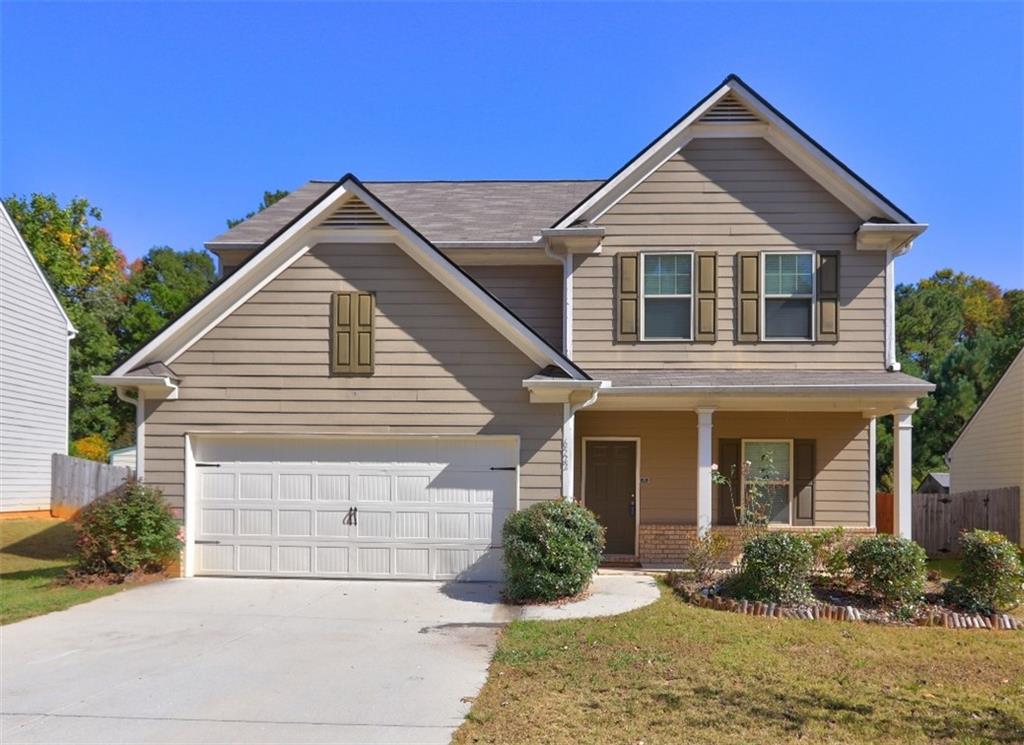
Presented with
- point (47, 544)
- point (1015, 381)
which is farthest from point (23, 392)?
point (1015, 381)

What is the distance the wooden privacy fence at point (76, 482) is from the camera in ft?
68.0

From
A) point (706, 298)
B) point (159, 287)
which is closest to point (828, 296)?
point (706, 298)

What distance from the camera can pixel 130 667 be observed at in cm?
759

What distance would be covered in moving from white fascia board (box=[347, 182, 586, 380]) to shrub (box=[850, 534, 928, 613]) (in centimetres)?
435

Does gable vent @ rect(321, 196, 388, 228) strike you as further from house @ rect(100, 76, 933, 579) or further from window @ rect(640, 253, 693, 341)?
window @ rect(640, 253, 693, 341)

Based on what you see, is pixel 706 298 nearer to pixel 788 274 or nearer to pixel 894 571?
pixel 788 274

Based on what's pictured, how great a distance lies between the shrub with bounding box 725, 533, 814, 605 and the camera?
10.2 m

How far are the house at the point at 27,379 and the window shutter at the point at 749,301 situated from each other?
58.7ft

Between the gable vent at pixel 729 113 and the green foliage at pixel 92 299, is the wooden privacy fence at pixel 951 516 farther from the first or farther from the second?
the green foliage at pixel 92 299

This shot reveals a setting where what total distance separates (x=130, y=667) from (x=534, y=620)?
13.8 ft

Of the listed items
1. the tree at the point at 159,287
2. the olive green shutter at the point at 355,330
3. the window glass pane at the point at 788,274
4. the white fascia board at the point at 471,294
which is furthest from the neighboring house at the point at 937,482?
the tree at the point at 159,287

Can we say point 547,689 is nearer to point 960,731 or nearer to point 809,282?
point 960,731

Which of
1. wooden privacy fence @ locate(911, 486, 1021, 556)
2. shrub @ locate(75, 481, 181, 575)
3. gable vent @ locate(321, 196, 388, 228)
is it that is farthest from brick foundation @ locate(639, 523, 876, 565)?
shrub @ locate(75, 481, 181, 575)

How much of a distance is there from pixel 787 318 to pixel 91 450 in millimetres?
28190
